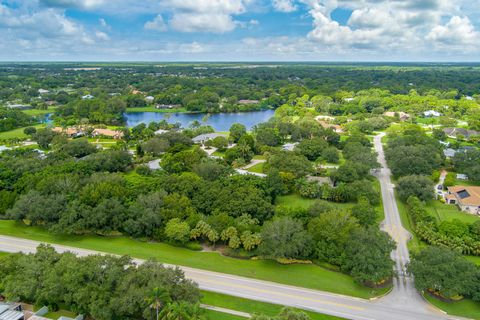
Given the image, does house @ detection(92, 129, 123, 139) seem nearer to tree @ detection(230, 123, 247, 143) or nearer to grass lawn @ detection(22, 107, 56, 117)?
tree @ detection(230, 123, 247, 143)

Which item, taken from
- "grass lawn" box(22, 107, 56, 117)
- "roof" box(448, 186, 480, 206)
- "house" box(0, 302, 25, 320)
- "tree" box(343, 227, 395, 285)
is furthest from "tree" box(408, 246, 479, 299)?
"grass lawn" box(22, 107, 56, 117)

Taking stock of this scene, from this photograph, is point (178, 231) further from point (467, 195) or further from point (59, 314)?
point (467, 195)

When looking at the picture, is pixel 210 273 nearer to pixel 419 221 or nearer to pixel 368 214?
pixel 368 214

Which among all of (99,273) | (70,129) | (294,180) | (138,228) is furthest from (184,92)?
(99,273)

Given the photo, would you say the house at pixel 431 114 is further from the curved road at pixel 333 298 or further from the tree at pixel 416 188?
the curved road at pixel 333 298

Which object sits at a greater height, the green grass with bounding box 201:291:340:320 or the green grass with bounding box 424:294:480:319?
the green grass with bounding box 201:291:340:320

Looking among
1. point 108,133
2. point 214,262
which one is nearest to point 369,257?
point 214,262
